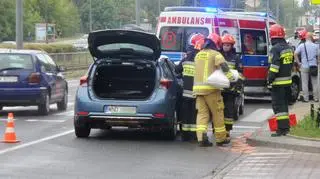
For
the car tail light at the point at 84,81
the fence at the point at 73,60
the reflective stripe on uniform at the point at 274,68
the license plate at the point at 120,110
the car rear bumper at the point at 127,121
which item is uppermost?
the reflective stripe on uniform at the point at 274,68

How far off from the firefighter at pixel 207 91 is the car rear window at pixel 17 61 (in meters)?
6.43

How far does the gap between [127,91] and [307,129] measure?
3450mm

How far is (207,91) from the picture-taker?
39.0ft

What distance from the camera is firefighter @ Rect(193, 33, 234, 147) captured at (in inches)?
467

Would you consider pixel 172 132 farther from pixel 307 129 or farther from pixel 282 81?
pixel 307 129

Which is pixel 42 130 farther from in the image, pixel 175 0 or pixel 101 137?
pixel 175 0

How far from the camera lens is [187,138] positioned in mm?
12938

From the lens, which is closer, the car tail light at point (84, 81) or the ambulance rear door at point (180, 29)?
the car tail light at point (84, 81)

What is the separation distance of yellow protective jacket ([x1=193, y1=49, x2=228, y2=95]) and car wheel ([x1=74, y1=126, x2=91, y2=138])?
2224 mm

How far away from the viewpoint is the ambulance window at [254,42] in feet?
70.8

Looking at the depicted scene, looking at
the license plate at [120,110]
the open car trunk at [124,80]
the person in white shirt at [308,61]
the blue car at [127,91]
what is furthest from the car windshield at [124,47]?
the person in white shirt at [308,61]

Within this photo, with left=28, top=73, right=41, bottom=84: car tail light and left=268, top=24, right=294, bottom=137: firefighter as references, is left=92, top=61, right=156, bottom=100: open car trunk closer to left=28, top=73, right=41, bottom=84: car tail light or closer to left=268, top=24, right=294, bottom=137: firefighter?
left=268, top=24, right=294, bottom=137: firefighter

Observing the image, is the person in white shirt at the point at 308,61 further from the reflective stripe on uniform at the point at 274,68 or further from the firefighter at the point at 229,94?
the reflective stripe on uniform at the point at 274,68

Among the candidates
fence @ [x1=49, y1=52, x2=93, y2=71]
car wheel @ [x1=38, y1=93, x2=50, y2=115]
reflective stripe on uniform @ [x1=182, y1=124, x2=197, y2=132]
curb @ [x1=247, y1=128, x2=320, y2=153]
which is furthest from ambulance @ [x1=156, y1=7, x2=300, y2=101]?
fence @ [x1=49, y1=52, x2=93, y2=71]
